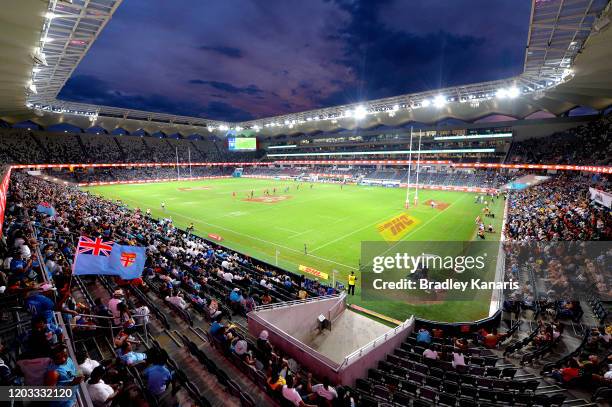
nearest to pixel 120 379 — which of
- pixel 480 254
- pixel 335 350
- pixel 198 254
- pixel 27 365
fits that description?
pixel 27 365

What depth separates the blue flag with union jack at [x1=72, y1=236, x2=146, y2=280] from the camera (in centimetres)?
811

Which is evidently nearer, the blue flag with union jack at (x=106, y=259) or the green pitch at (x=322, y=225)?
the blue flag with union jack at (x=106, y=259)

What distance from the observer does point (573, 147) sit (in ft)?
167

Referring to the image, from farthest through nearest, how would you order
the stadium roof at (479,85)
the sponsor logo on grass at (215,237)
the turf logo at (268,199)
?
1. the turf logo at (268,199)
2. the sponsor logo on grass at (215,237)
3. the stadium roof at (479,85)

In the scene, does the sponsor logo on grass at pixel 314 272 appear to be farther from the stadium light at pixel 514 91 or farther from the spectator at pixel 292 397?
the stadium light at pixel 514 91

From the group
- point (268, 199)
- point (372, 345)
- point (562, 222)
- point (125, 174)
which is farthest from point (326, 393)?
point (125, 174)

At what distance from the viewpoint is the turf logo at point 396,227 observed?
26422mm

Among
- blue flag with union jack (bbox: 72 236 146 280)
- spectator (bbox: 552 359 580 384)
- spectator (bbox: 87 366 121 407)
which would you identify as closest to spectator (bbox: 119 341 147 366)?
spectator (bbox: 87 366 121 407)

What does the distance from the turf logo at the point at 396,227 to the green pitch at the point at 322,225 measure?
0.32 metres

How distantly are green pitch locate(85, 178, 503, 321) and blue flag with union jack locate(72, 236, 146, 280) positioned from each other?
1038 cm

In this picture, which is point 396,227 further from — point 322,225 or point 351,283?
point 351,283

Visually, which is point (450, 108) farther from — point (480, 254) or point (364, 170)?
point (480, 254)

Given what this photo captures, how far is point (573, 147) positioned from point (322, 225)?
49656 millimetres

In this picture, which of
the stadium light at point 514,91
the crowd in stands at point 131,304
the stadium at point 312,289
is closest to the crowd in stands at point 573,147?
the stadium at point 312,289
